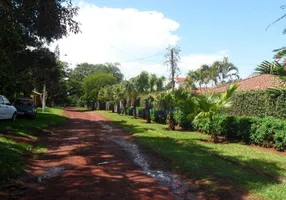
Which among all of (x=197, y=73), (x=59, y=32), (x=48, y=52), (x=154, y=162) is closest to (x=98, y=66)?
(x=197, y=73)

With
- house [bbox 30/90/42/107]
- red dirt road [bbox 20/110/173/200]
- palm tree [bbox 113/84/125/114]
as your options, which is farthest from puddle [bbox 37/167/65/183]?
house [bbox 30/90/42/107]

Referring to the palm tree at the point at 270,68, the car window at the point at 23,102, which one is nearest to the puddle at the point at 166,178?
the palm tree at the point at 270,68

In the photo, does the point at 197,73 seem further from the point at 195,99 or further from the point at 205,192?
the point at 205,192

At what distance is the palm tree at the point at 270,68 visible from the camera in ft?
32.4

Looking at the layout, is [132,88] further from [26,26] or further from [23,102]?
[26,26]

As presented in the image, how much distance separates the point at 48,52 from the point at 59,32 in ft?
23.0

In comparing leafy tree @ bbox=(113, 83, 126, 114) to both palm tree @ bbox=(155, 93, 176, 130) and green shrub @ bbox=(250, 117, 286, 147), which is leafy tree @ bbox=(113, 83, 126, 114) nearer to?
palm tree @ bbox=(155, 93, 176, 130)

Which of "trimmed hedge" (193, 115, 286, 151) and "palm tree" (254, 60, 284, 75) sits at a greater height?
"palm tree" (254, 60, 284, 75)

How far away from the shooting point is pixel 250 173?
7984 mm

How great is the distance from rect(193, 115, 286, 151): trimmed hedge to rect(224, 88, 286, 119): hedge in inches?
47.8

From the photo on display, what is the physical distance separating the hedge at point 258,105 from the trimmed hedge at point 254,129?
1214 millimetres

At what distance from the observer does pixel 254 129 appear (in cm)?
1347

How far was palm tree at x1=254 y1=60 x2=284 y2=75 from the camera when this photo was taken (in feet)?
32.4

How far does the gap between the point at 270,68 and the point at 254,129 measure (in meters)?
4.14
